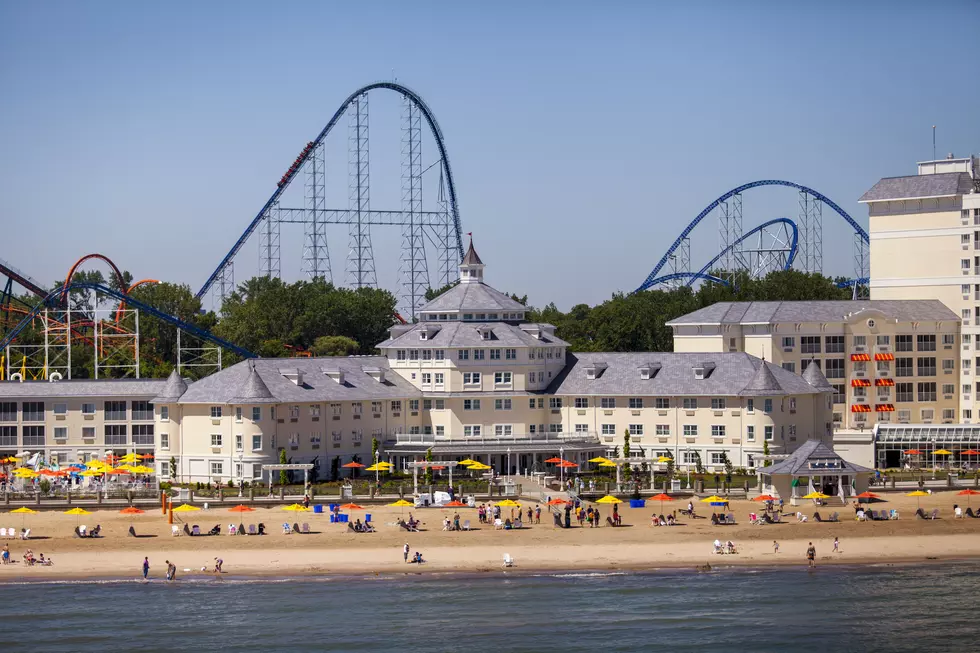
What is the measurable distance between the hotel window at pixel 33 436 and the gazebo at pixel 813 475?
47.2m

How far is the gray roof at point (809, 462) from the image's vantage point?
9300cm

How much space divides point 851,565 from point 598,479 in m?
22.2

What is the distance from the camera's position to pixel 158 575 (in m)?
78.7

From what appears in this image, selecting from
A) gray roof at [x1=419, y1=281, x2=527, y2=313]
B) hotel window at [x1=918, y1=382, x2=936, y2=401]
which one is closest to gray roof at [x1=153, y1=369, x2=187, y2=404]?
gray roof at [x1=419, y1=281, x2=527, y2=313]

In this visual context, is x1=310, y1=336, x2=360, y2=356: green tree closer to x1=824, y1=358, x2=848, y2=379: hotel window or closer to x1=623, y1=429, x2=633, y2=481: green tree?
x1=824, y1=358, x2=848, y2=379: hotel window

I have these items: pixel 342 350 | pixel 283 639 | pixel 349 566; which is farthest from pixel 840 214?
pixel 283 639

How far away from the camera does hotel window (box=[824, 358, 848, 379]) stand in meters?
116

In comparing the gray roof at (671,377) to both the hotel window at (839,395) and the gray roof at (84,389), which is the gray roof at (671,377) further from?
the gray roof at (84,389)

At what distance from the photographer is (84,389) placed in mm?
109125

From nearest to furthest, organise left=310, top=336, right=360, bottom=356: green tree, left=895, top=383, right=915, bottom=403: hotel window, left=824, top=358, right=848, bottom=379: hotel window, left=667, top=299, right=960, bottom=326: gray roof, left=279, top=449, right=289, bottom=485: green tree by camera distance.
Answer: left=279, top=449, right=289, bottom=485: green tree
left=667, top=299, right=960, bottom=326: gray roof
left=895, top=383, right=915, bottom=403: hotel window
left=824, top=358, right=848, bottom=379: hotel window
left=310, top=336, right=360, bottom=356: green tree

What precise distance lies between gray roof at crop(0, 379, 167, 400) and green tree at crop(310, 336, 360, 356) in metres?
45.8

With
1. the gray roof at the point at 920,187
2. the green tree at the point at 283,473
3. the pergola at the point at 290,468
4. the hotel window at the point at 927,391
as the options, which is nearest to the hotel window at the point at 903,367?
the hotel window at the point at 927,391

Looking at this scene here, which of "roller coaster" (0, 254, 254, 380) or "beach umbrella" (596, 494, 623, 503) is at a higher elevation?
"roller coaster" (0, 254, 254, 380)

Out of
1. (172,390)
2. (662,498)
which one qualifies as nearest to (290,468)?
(172,390)
